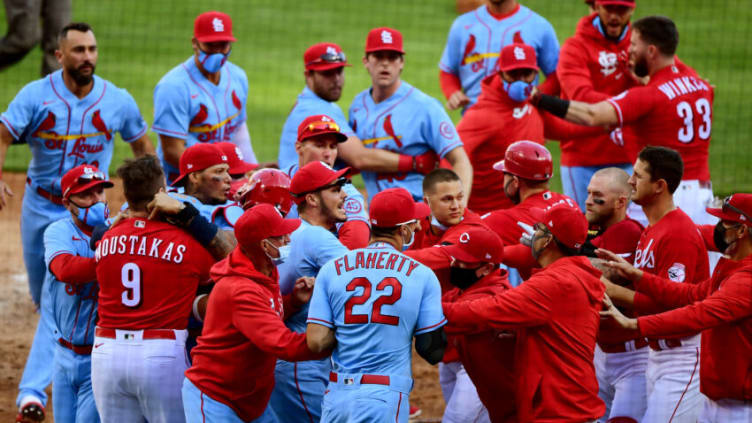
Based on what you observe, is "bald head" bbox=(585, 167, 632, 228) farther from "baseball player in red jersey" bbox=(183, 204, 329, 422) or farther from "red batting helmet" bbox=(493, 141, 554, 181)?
"baseball player in red jersey" bbox=(183, 204, 329, 422)

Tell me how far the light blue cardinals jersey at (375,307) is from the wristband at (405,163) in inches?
91.1

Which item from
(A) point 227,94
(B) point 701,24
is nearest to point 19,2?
(A) point 227,94

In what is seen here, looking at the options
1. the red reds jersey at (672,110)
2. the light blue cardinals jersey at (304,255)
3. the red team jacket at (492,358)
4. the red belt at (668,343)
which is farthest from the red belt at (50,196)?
the red belt at (668,343)

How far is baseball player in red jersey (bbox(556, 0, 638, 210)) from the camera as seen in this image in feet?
23.2

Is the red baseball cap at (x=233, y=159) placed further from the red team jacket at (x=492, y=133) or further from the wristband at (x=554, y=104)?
the wristband at (x=554, y=104)

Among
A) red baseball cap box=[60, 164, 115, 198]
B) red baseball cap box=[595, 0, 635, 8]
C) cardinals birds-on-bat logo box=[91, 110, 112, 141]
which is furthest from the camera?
red baseball cap box=[595, 0, 635, 8]

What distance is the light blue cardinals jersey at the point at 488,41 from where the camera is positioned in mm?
7469

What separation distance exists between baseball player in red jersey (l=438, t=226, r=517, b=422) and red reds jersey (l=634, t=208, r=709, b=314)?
0.76 m

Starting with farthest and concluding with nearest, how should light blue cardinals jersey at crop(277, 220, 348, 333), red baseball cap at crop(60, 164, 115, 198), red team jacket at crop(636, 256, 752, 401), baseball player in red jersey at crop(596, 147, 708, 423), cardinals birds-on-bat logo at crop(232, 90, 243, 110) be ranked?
1. cardinals birds-on-bat logo at crop(232, 90, 243, 110)
2. red baseball cap at crop(60, 164, 115, 198)
3. baseball player in red jersey at crop(596, 147, 708, 423)
4. light blue cardinals jersey at crop(277, 220, 348, 333)
5. red team jacket at crop(636, 256, 752, 401)

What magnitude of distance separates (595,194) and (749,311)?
1.13 meters

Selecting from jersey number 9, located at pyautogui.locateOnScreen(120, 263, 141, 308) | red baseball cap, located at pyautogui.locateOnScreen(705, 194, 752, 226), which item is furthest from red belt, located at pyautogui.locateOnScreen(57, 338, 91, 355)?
red baseball cap, located at pyautogui.locateOnScreen(705, 194, 752, 226)

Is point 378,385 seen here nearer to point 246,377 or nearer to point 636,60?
point 246,377

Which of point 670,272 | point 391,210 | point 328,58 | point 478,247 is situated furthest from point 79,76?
point 670,272

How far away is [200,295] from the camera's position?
189 inches
